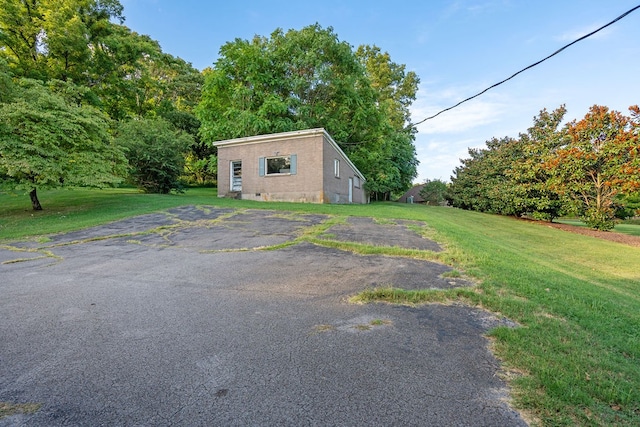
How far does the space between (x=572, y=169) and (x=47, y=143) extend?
2323 cm

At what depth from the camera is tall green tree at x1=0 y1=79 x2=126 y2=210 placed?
8984 mm

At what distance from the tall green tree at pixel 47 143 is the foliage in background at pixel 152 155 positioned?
18.0 feet

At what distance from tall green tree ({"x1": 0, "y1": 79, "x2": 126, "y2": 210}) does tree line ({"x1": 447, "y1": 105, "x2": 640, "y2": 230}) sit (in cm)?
2157

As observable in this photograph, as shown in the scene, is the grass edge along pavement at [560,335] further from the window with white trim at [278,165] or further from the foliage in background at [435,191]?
the foliage in background at [435,191]

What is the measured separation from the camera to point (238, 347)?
2455 mm

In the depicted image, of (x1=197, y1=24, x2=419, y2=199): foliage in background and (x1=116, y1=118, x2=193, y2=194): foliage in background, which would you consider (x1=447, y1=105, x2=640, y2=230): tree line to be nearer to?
(x1=197, y1=24, x2=419, y2=199): foliage in background

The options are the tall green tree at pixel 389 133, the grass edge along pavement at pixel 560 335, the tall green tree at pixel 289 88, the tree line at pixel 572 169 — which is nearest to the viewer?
the grass edge along pavement at pixel 560 335

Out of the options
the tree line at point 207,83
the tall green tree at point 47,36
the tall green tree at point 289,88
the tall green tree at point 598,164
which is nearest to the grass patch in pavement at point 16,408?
the tree line at point 207,83

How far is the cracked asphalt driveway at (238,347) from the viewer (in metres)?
1.75

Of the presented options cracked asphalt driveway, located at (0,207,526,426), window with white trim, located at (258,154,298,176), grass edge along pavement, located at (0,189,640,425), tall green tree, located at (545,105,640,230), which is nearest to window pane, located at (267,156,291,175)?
window with white trim, located at (258,154,298,176)

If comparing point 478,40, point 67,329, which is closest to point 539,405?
point 67,329

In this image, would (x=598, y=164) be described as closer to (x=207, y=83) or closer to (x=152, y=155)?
(x=152, y=155)

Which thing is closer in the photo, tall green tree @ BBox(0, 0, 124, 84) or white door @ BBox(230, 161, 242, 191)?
white door @ BBox(230, 161, 242, 191)

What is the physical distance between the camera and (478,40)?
33.5 feet
